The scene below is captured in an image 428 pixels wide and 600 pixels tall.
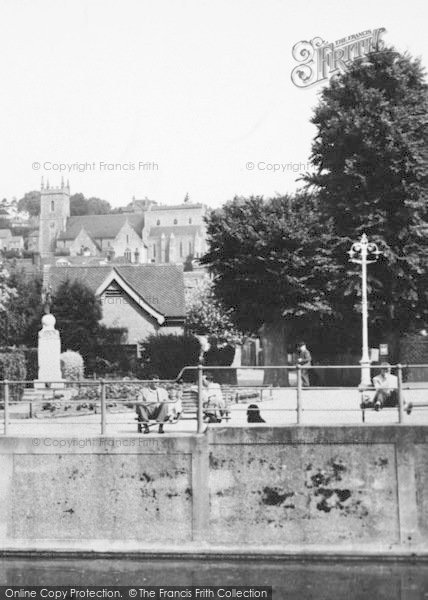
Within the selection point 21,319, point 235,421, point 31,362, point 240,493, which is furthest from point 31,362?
point 240,493

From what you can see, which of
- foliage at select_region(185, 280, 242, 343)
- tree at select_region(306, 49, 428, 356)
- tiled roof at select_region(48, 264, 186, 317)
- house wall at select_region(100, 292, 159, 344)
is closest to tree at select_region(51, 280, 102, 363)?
house wall at select_region(100, 292, 159, 344)

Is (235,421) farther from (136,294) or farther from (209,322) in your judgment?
(209,322)

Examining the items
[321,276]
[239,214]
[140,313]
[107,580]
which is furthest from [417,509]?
[140,313]

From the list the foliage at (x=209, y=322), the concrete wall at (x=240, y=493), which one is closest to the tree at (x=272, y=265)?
the concrete wall at (x=240, y=493)

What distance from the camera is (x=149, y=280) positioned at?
57.7 meters

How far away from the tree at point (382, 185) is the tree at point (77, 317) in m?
11.6

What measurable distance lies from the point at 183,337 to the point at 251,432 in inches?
1267

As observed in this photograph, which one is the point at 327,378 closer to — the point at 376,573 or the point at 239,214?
the point at 239,214

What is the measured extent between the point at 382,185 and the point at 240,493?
29085mm

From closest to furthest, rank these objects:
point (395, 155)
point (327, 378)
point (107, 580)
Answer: point (107, 580) < point (395, 155) < point (327, 378)

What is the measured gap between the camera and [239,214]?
4684 centimetres

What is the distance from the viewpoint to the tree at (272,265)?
44188 millimetres

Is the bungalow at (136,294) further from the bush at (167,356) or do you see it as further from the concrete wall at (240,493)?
the concrete wall at (240,493)

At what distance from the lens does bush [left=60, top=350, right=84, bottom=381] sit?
40062mm
